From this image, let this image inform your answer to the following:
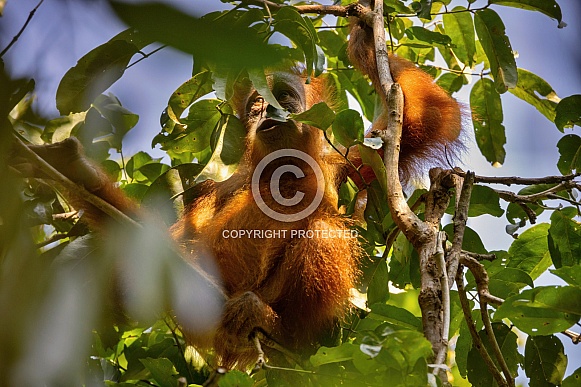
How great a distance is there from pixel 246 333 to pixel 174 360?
18.6 inches

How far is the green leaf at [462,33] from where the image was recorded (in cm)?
377

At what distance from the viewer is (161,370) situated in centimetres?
268

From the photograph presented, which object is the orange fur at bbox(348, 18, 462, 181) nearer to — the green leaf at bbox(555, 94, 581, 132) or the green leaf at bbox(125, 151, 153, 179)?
Result: the green leaf at bbox(555, 94, 581, 132)

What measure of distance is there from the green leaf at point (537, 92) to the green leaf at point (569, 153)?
64cm

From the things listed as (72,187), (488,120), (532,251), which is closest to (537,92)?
(488,120)

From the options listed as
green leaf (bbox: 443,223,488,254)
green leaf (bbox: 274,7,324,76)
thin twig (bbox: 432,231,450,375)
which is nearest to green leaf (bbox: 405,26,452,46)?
green leaf (bbox: 274,7,324,76)

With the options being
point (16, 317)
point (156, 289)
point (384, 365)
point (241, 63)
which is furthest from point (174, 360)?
point (241, 63)

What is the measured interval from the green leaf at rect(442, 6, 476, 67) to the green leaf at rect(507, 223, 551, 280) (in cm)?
123

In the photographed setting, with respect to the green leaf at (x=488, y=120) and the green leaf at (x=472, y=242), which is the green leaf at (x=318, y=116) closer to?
the green leaf at (x=472, y=242)

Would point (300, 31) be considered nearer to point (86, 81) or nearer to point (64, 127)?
point (86, 81)

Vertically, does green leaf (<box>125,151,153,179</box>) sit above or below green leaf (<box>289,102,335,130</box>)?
below

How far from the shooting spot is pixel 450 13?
3.68 metres

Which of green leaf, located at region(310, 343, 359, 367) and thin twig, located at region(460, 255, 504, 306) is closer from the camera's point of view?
green leaf, located at region(310, 343, 359, 367)

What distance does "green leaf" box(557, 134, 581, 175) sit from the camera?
118 inches
